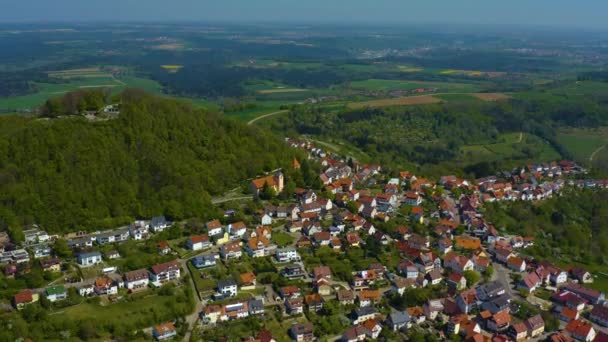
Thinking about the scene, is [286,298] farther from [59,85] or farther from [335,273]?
[59,85]

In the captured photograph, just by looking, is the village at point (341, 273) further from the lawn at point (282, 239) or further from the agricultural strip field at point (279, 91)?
the agricultural strip field at point (279, 91)

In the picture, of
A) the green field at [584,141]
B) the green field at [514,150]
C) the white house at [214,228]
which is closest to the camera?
the white house at [214,228]

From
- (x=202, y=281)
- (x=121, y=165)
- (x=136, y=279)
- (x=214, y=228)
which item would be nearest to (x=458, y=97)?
(x=121, y=165)

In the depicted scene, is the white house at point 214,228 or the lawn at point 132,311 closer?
the lawn at point 132,311

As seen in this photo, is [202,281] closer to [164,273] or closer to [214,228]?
[164,273]

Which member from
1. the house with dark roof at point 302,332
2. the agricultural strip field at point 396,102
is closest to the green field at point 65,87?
the agricultural strip field at point 396,102
